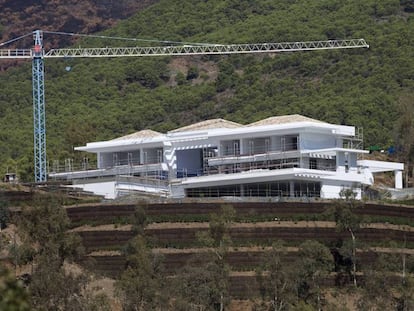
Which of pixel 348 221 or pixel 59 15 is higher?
pixel 59 15

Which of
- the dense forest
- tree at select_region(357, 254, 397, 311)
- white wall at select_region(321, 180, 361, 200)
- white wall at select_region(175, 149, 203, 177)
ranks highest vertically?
the dense forest

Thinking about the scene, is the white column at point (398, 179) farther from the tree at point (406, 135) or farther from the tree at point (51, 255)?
the tree at point (51, 255)

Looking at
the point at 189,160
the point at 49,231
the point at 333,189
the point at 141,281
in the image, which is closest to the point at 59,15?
the point at 189,160

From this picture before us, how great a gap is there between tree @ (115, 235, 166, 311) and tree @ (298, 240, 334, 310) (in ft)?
22.5

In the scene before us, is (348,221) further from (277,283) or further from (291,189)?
(277,283)

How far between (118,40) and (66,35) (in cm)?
688

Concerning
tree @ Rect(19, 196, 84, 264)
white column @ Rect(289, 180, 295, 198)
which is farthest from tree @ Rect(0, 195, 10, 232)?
white column @ Rect(289, 180, 295, 198)

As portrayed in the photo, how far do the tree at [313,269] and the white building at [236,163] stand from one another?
10.3 meters

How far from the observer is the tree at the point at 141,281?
6526 cm

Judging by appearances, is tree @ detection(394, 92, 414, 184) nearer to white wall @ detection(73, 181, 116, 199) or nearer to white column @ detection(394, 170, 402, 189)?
white column @ detection(394, 170, 402, 189)

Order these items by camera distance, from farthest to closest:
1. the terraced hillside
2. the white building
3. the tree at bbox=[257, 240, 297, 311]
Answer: the white building < the terraced hillside < the tree at bbox=[257, 240, 297, 311]

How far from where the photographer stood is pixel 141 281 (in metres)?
66.2

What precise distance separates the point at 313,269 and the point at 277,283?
10.2 feet

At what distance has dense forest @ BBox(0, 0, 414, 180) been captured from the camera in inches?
4985
